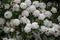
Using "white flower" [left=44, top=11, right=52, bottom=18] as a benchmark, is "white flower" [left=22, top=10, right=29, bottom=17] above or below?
above

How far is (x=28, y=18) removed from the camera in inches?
90.3

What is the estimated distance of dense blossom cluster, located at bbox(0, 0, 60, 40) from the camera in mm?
2141

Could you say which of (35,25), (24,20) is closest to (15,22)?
(24,20)

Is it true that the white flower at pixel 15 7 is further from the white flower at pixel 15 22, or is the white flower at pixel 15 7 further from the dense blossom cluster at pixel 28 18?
the white flower at pixel 15 22

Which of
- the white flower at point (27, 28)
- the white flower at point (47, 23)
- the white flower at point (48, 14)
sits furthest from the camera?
the white flower at point (48, 14)

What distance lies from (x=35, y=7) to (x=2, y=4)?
42 cm

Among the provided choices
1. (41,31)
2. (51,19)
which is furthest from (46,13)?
(41,31)

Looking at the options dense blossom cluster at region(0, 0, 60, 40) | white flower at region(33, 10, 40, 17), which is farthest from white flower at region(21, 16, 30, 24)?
white flower at region(33, 10, 40, 17)

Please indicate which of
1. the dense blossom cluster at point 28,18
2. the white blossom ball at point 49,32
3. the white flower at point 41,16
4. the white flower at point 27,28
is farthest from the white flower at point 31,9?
the white blossom ball at point 49,32

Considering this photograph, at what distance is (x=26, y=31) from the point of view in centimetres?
210

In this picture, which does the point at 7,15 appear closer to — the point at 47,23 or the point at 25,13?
the point at 25,13

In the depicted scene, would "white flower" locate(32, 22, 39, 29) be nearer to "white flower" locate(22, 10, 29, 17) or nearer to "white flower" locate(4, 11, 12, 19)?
"white flower" locate(22, 10, 29, 17)

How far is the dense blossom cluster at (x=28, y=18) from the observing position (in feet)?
7.02

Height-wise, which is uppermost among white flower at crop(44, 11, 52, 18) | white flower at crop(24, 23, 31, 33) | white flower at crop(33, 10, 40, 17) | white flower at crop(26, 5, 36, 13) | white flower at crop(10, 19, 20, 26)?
white flower at crop(26, 5, 36, 13)
